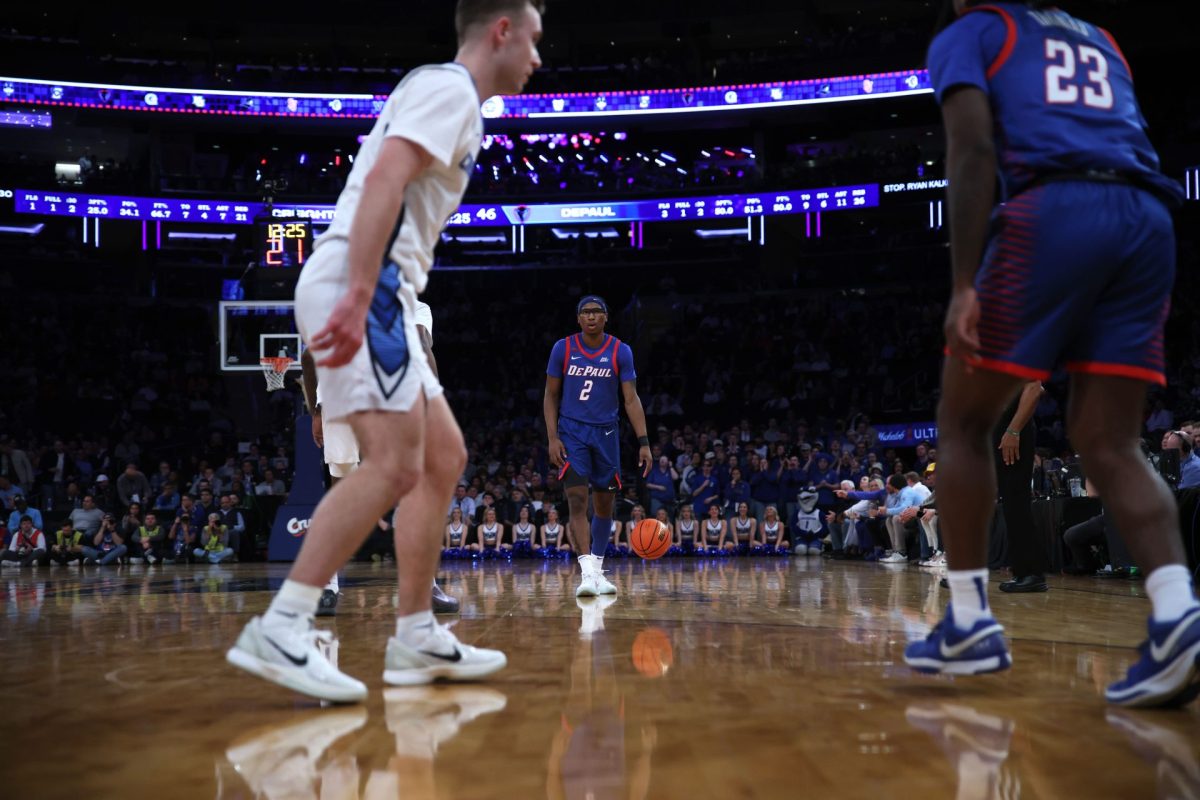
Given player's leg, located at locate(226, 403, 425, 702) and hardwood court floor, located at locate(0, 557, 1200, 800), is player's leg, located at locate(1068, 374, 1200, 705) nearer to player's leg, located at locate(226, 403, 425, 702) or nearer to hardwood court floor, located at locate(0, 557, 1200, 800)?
hardwood court floor, located at locate(0, 557, 1200, 800)

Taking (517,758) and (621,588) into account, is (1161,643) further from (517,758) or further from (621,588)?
(621,588)

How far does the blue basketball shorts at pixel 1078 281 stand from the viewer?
7.51 feet

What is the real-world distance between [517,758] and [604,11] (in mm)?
29820

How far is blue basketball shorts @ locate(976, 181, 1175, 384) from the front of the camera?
7.51ft

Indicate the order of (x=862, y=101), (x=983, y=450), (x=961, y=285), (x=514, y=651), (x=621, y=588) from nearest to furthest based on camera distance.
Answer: (x=961, y=285) < (x=983, y=450) < (x=514, y=651) < (x=621, y=588) < (x=862, y=101)

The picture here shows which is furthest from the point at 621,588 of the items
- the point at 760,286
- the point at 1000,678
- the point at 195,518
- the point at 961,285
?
the point at 760,286

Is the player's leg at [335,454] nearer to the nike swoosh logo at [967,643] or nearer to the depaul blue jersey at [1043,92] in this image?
the nike swoosh logo at [967,643]

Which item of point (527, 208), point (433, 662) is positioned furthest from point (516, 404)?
point (433, 662)

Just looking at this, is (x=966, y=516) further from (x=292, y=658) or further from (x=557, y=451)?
(x=557, y=451)

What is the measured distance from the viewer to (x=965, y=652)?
2.45 m

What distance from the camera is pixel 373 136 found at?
8.77 feet

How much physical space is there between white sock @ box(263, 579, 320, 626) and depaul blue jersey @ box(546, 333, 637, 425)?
14.0ft

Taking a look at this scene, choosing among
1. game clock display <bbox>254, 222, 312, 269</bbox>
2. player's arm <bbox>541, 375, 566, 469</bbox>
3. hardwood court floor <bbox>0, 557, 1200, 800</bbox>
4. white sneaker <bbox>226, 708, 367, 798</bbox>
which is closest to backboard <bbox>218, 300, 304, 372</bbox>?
game clock display <bbox>254, 222, 312, 269</bbox>

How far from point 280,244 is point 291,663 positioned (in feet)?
43.4
